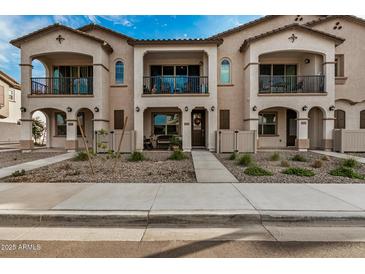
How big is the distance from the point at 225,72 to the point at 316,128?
25.4 ft

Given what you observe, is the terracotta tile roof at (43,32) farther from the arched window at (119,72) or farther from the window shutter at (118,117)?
the window shutter at (118,117)

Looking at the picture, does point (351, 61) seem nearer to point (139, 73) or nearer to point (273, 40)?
point (273, 40)

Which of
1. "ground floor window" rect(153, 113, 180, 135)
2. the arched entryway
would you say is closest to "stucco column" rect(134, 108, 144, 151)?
"ground floor window" rect(153, 113, 180, 135)

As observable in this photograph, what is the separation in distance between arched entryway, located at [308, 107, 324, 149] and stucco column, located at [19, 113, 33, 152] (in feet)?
64.3

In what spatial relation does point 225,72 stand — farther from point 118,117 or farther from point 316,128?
point 118,117

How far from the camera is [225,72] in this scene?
1636cm

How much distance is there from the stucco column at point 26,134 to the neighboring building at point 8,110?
13411 millimetres

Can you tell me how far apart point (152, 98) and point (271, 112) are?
8.86 meters

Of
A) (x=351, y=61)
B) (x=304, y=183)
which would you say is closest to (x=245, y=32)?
(x=351, y=61)

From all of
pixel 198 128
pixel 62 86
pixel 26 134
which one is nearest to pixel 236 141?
pixel 198 128

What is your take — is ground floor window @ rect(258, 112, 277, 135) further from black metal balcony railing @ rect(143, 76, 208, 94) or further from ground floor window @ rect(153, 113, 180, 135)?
ground floor window @ rect(153, 113, 180, 135)

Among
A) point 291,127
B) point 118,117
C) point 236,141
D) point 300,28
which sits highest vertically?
point 300,28

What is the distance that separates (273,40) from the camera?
14.9 m

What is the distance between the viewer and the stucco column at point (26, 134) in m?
15.0
